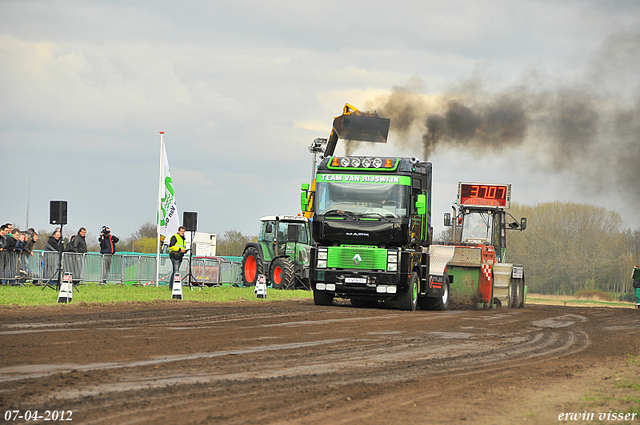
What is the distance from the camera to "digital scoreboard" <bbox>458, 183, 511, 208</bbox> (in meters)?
25.9

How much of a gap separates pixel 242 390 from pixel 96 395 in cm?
135

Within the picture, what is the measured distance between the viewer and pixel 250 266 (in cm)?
2933

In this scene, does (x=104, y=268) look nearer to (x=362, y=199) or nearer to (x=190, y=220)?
(x=190, y=220)

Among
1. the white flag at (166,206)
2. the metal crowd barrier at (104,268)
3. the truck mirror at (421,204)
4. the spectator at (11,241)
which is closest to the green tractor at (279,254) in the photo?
the metal crowd barrier at (104,268)

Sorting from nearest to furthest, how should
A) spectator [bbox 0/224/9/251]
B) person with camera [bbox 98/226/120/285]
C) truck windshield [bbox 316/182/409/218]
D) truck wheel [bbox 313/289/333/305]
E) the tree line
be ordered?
1. truck windshield [bbox 316/182/409/218]
2. truck wheel [bbox 313/289/333/305]
3. spectator [bbox 0/224/9/251]
4. person with camera [bbox 98/226/120/285]
5. the tree line

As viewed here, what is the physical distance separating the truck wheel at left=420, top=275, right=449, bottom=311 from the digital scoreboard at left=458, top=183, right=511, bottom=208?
5.18 metres

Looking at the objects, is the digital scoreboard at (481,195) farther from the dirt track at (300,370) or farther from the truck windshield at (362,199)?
the dirt track at (300,370)

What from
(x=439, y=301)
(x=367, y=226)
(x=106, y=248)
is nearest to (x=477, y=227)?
(x=439, y=301)

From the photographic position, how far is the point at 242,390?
6.92 meters

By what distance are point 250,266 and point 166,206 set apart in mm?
6843

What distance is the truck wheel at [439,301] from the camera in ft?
69.0

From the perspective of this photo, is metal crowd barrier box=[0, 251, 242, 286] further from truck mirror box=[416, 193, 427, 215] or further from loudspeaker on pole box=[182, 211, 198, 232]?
truck mirror box=[416, 193, 427, 215]

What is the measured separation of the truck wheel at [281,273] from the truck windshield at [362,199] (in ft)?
25.0

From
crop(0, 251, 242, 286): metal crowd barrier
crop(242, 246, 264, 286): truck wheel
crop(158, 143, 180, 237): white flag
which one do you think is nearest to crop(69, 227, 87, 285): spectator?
crop(0, 251, 242, 286): metal crowd barrier
